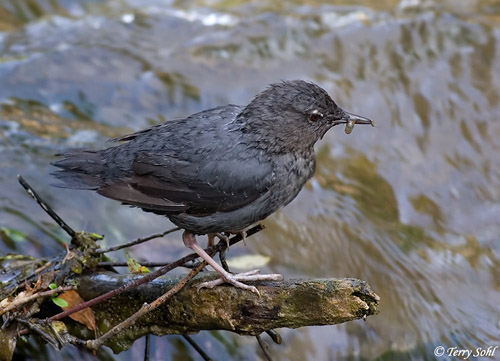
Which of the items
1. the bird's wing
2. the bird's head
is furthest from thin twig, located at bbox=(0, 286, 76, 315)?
the bird's head

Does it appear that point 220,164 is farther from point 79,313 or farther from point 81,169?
point 79,313

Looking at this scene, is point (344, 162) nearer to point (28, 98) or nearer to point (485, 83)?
point (485, 83)

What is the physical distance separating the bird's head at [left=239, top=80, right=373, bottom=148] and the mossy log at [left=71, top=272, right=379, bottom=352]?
805mm

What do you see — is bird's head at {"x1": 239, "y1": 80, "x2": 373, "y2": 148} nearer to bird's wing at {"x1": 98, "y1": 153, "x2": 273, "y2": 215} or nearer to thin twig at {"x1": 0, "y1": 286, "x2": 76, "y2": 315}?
bird's wing at {"x1": 98, "y1": 153, "x2": 273, "y2": 215}

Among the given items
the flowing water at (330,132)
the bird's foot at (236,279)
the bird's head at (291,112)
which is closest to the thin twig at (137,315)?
the bird's foot at (236,279)

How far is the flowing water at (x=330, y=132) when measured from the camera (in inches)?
190

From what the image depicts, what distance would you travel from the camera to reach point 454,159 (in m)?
6.83

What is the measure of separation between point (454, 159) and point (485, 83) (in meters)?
1.30

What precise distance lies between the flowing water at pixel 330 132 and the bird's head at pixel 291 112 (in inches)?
62.0

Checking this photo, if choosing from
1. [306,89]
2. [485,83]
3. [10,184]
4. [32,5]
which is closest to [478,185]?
[485,83]

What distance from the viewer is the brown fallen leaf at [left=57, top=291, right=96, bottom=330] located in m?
3.28

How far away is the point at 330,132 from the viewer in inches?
273

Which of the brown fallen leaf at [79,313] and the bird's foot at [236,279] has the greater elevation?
the bird's foot at [236,279]

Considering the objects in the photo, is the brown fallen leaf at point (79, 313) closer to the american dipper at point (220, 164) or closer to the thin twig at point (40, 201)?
the thin twig at point (40, 201)
